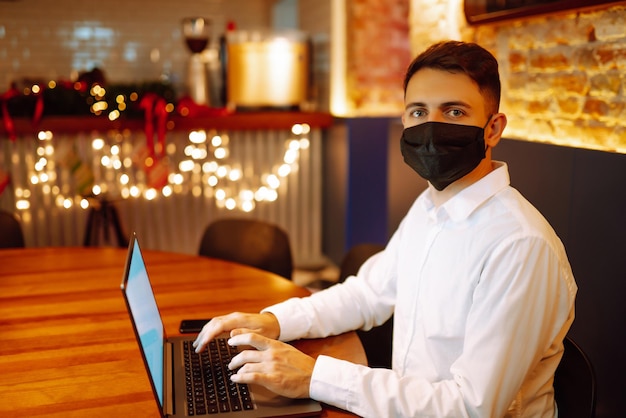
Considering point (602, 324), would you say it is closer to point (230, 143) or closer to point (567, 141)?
point (567, 141)

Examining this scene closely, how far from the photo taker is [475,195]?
134 cm

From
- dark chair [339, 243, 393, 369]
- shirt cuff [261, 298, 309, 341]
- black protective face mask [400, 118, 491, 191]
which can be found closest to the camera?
black protective face mask [400, 118, 491, 191]

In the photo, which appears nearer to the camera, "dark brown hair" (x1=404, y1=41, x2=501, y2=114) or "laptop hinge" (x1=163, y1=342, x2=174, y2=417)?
"laptop hinge" (x1=163, y1=342, x2=174, y2=417)

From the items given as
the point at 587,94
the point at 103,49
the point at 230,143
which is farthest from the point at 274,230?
the point at 103,49

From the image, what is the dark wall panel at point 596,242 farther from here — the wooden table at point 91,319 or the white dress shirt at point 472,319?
the wooden table at point 91,319

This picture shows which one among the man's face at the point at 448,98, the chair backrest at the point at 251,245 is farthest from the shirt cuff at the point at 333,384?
the chair backrest at the point at 251,245

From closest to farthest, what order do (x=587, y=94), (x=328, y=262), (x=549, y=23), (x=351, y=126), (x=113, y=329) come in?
(x=113, y=329) < (x=587, y=94) < (x=549, y=23) < (x=351, y=126) < (x=328, y=262)

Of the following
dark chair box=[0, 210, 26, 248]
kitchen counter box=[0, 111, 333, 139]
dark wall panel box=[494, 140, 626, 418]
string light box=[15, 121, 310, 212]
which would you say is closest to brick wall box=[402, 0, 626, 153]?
dark wall panel box=[494, 140, 626, 418]

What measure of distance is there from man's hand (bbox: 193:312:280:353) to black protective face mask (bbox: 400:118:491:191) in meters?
0.49

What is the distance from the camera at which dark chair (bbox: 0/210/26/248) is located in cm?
277

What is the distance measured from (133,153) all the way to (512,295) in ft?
9.83

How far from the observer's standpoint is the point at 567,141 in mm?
2100

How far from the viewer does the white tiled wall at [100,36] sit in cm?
448

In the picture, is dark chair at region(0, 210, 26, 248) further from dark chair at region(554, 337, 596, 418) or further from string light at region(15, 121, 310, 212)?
dark chair at region(554, 337, 596, 418)
